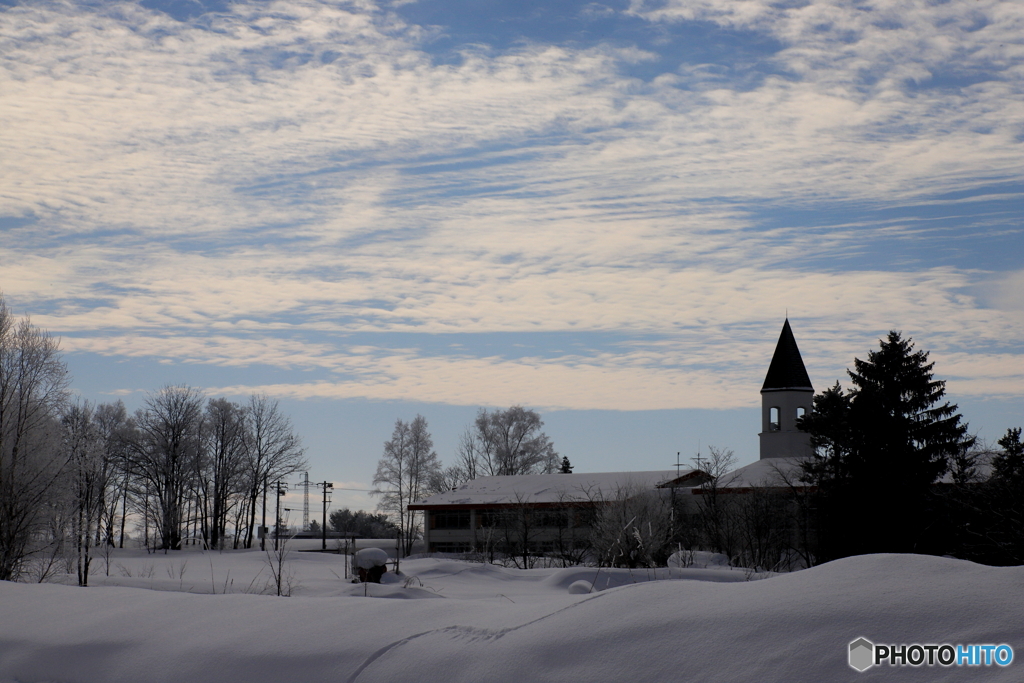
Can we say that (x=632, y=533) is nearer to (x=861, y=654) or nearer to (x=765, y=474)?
(x=861, y=654)

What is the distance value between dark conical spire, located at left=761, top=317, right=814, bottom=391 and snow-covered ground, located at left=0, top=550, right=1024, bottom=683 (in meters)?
46.3

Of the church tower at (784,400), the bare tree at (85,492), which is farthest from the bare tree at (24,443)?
the church tower at (784,400)

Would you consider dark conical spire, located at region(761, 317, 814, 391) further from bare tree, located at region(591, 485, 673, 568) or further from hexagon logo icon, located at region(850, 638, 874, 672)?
hexagon logo icon, located at region(850, 638, 874, 672)

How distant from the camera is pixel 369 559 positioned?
749 inches

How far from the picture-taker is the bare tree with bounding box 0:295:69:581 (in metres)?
16.9

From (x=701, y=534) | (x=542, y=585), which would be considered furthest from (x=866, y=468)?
(x=542, y=585)

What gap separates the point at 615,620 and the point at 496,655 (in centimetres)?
79

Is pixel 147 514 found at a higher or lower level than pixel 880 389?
lower

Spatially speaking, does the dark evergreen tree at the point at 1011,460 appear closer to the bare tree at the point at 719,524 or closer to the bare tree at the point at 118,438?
the bare tree at the point at 719,524

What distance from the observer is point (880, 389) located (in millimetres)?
33844

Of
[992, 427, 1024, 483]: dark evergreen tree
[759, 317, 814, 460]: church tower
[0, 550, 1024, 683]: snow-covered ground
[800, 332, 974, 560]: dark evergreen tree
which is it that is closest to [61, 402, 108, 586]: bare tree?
[0, 550, 1024, 683]: snow-covered ground

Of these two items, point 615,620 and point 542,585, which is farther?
point 542,585

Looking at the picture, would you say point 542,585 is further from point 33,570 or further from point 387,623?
point 387,623

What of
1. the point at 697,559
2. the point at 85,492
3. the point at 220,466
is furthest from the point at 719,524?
the point at 220,466
